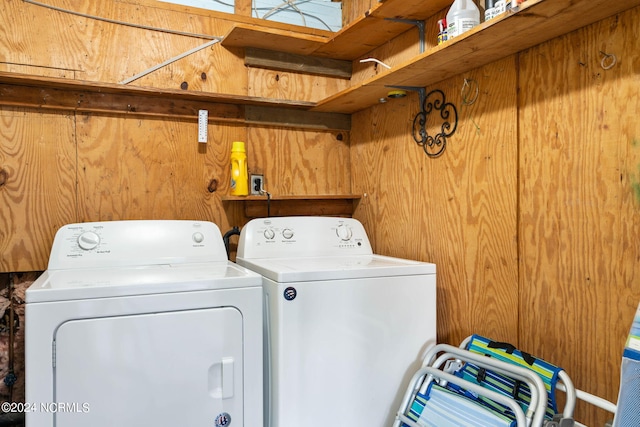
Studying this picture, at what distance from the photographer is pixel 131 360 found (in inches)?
51.6

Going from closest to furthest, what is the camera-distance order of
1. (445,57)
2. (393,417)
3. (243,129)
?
(445,57) → (393,417) → (243,129)

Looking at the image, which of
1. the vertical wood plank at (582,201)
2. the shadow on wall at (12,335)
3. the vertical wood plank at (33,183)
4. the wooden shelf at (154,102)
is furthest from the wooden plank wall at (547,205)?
the shadow on wall at (12,335)

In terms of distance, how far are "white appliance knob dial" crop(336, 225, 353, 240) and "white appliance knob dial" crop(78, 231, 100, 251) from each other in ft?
3.39

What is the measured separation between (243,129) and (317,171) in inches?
18.3

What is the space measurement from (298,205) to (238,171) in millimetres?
412

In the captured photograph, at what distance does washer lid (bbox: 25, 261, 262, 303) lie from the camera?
1.26 meters

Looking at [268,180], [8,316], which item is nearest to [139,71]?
[268,180]

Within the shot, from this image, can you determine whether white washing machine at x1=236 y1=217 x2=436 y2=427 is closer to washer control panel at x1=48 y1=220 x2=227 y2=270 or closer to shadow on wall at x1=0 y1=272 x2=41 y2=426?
washer control panel at x1=48 y1=220 x2=227 y2=270

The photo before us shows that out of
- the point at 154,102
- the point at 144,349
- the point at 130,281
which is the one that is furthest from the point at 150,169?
the point at 144,349

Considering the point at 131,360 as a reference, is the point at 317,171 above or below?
above

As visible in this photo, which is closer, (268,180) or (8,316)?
(8,316)

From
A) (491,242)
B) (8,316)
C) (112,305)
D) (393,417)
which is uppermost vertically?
(491,242)

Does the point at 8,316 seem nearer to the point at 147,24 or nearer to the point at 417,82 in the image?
the point at 147,24

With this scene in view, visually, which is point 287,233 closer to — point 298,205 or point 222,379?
point 298,205
